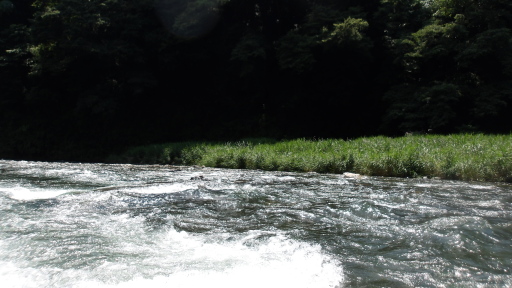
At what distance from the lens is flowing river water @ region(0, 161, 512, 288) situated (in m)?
4.51

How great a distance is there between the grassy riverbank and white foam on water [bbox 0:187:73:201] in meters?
7.81

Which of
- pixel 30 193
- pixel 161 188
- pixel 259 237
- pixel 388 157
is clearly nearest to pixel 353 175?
pixel 388 157

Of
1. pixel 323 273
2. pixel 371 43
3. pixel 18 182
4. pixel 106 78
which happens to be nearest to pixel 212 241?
pixel 323 273

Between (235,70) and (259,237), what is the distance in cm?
2358

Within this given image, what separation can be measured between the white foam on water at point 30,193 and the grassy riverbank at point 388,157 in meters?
7.81

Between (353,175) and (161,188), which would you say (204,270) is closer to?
(161,188)

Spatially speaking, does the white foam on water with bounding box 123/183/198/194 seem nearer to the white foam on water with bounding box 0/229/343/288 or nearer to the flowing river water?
the flowing river water

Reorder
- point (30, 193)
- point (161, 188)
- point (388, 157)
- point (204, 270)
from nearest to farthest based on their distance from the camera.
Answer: point (204, 270) → point (30, 193) → point (161, 188) → point (388, 157)

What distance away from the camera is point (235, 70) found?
93.8 feet

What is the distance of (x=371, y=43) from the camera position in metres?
24.4

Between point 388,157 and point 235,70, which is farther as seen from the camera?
point 235,70

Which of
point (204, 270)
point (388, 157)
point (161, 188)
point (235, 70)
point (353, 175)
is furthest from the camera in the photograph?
point (235, 70)

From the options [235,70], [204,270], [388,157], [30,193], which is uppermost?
[235,70]

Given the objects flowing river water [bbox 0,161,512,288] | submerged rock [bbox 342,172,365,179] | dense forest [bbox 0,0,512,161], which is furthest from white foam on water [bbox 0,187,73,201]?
dense forest [bbox 0,0,512,161]
